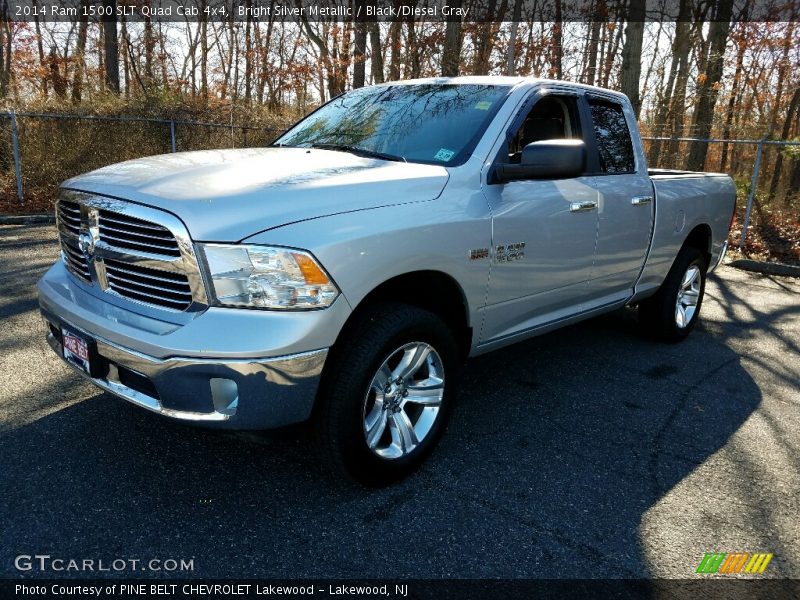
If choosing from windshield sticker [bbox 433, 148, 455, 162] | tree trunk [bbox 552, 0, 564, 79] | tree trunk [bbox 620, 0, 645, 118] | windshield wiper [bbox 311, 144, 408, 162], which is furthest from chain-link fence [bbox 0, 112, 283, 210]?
tree trunk [bbox 552, 0, 564, 79]

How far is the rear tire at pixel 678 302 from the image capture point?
16.4 feet

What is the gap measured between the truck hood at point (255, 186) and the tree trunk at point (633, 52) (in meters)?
10.0

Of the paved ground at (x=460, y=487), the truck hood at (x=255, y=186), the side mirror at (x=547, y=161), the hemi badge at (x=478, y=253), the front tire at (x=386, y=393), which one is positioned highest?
the side mirror at (x=547, y=161)

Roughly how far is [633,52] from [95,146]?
33.8 feet

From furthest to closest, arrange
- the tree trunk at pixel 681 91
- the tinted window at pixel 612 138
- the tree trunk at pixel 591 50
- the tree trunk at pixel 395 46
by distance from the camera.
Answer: the tree trunk at pixel 591 50 < the tree trunk at pixel 395 46 < the tree trunk at pixel 681 91 < the tinted window at pixel 612 138

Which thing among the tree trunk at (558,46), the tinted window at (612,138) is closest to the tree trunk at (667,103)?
the tree trunk at (558,46)

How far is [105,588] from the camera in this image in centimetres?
213

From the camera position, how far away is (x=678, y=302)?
525 cm

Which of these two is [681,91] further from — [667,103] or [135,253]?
[135,253]

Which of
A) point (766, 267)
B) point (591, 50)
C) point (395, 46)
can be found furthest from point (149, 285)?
point (591, 50)

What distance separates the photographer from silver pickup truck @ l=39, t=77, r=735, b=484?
225cm

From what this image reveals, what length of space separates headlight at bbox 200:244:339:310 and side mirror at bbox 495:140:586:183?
1.33 meters

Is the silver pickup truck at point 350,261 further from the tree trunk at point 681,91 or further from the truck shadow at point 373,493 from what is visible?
the tree trunk at point 681,91

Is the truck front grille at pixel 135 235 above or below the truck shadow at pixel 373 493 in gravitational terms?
above
